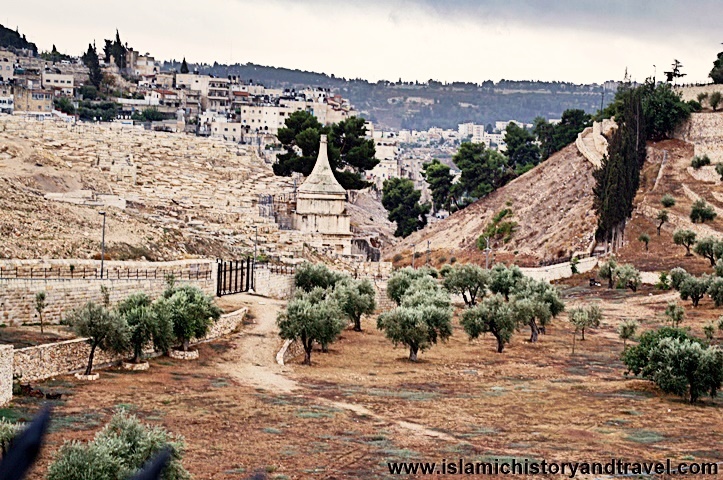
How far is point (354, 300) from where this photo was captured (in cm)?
4034

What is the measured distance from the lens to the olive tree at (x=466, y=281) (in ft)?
156

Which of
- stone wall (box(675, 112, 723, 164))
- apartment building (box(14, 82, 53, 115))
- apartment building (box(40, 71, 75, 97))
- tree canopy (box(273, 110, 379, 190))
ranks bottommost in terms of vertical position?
tree canopy (box(273, 110, 379, 190))

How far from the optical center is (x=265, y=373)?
1160 inches

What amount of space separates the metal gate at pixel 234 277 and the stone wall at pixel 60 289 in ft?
8.46

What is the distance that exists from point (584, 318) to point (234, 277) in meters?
13.0

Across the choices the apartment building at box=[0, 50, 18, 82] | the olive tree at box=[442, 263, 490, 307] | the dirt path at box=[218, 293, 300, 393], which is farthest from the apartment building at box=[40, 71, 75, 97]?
the dirt path at box=[218, 293, 300, 393]

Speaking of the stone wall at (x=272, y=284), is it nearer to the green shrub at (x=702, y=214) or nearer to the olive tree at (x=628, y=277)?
the olive tree at (x=628, y=277)

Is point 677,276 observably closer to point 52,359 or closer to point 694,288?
point 694,288

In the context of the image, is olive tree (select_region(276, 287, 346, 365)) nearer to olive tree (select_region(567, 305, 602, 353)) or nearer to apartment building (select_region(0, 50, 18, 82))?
olive tree (select_region(567, 305, 602, 353))

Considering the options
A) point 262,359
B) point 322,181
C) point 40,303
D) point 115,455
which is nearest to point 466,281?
point 322,181

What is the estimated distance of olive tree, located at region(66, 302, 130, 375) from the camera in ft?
87.8

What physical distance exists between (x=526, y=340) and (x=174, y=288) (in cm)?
1388

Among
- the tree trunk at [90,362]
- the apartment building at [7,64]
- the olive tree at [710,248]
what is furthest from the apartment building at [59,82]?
the tree trunk at [90,362]

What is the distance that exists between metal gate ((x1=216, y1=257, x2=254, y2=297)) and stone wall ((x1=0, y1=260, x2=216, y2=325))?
8.46 feet
